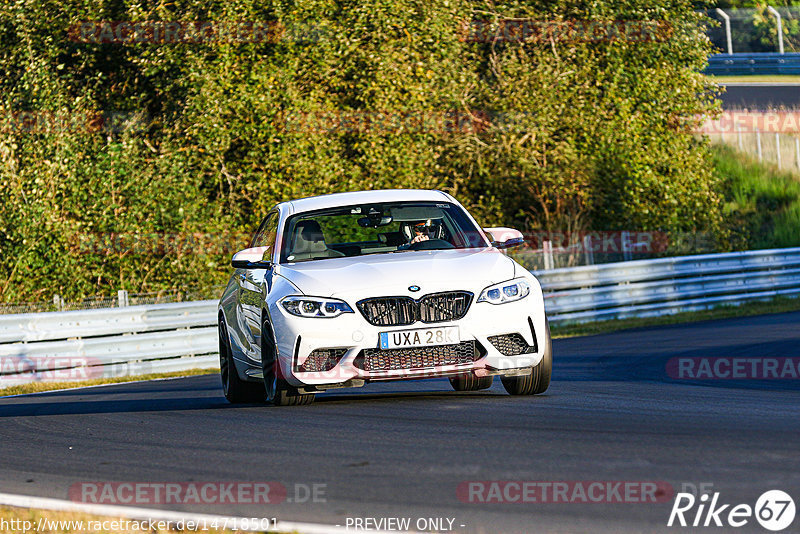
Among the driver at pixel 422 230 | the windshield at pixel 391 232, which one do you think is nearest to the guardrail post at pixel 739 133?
the windshield at pixel 391 232

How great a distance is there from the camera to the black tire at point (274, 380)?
916 centimetres

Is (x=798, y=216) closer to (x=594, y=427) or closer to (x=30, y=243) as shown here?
(x=30, y=243)

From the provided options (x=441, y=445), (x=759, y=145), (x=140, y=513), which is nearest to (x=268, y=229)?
(x=441, y=445)

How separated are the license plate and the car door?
112cm

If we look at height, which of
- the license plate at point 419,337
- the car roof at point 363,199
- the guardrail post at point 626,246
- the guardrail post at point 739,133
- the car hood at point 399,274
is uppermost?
the car roof at point 363,199

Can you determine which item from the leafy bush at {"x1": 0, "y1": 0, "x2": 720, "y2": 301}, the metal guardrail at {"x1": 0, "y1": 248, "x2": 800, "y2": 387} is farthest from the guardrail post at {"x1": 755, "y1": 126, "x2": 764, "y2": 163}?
the metal guardrail at {"x1": 0, "y1": 248, "x2": 800, "y2": 387}

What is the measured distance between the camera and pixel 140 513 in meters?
5.80

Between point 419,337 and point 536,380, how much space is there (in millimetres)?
1196

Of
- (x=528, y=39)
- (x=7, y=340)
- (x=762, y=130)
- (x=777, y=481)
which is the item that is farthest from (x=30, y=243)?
(x=762, y=130)

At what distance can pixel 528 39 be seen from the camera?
2912 centimetres

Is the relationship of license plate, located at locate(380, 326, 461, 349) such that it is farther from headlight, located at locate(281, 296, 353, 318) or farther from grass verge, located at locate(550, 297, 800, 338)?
grass verge, located at locate(550, 297, 800, 338)

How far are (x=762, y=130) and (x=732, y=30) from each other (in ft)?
59.6

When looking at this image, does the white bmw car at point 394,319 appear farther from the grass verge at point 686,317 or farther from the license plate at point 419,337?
the grass verge at point 686,317

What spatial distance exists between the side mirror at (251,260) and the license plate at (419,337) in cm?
156
